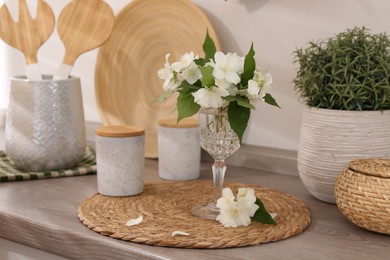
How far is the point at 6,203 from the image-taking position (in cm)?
121

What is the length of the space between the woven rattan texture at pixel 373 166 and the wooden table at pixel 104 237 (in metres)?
0.10

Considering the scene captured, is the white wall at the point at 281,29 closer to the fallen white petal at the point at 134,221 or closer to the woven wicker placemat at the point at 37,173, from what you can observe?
the woven wicker placemat at the point at 37,173

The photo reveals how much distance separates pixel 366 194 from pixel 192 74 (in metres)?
0.32

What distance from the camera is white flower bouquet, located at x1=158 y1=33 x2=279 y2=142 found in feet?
3.37

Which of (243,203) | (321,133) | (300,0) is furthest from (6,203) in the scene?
(300,0)

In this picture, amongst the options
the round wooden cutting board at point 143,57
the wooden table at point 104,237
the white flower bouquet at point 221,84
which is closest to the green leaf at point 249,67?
the white flower bouquet at point 221,84

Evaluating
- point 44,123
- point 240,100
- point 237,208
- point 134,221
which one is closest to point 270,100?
point 240,100

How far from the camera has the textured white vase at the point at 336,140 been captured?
3.69ft

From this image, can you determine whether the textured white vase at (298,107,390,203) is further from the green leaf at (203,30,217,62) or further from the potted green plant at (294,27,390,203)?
the green leaf at (203,30,217,62)

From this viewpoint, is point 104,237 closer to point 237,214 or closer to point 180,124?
point 237,214

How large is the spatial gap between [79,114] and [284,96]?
0.44m

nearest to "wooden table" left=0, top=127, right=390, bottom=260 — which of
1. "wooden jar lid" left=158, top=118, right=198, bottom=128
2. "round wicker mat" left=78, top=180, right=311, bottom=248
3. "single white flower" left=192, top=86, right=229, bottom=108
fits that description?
"round wicker mat" left=78, top=180, right=311, bottom=248

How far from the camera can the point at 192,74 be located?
3.49 feet

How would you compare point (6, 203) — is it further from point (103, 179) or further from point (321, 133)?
point (321, 133)
